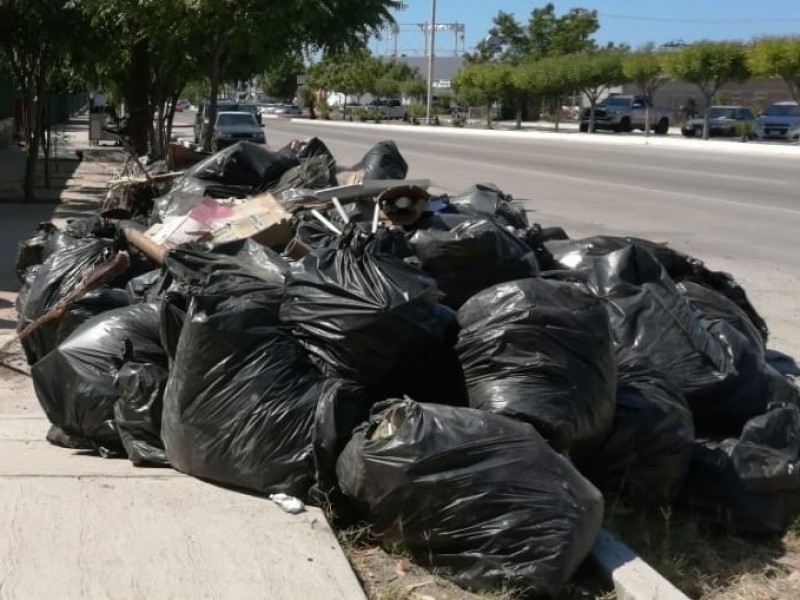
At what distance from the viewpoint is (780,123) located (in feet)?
130

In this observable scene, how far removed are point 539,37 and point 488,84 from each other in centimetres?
2457

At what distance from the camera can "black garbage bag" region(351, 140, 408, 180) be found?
8.76 meters

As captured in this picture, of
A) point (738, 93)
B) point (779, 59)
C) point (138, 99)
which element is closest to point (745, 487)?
point (138, 99)

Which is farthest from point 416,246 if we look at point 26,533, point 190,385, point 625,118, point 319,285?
point 625,118

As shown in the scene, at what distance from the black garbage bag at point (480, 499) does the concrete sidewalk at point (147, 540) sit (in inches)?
11.6

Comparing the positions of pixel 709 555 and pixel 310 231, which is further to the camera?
pixel 310 231

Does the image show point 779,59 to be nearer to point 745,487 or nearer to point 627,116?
point 627,116

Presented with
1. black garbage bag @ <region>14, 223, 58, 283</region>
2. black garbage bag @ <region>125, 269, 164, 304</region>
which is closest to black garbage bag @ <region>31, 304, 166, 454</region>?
black garbage bag @ <region>125, 269, 164, 304</region>

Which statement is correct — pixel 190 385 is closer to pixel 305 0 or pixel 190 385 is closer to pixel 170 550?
pixel 170 550

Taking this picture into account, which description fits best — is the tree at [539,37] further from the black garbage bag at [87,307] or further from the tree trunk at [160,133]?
the black garbage bag at [87,307]

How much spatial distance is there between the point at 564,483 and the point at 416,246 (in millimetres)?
1892

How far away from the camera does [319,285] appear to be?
4.27 meters

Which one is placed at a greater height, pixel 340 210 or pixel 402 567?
pixel 340 210

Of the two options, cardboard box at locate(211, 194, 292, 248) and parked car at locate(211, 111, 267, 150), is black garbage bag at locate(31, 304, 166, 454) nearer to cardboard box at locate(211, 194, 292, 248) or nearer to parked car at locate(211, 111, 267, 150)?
cardboard box at locate(211, 194, 292, 248)
